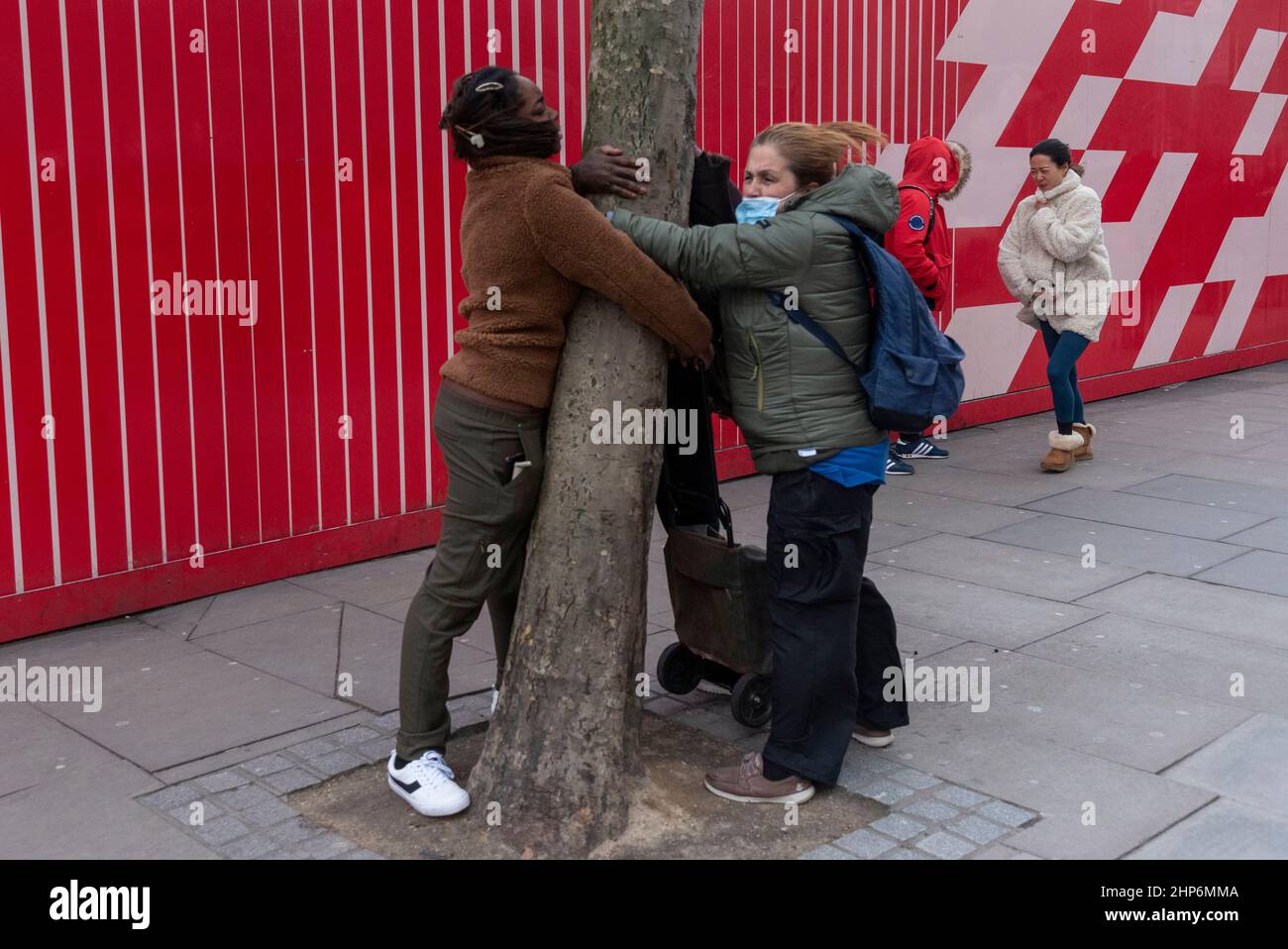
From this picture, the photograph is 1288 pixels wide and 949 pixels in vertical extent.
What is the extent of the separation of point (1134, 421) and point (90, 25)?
763 cm

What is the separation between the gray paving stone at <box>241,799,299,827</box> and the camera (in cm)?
397

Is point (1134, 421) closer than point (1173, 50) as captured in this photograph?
Yes

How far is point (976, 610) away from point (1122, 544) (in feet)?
4.74

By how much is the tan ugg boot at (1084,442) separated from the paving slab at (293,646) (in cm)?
490

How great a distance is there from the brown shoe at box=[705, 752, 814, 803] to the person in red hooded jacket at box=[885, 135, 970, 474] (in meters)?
4.12

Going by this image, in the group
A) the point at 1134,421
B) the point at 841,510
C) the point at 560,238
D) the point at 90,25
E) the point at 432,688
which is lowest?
the point at 1134,421

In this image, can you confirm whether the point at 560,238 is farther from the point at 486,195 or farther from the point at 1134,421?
the point at 1134,421

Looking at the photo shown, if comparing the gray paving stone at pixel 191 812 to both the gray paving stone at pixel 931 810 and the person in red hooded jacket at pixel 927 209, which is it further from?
the person in red hooded jacket at pixel 927 209

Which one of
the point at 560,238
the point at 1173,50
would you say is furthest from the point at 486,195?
the point at 1173,50

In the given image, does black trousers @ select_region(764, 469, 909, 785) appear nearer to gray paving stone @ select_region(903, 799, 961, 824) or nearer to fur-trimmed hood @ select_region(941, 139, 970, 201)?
gray paving stone @ select_region(903, 799, 961, 824)

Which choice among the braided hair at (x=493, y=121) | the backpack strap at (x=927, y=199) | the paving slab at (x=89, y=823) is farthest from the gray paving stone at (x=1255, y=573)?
the paving slab at (x=89, y=823)

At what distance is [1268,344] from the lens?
1373 cm

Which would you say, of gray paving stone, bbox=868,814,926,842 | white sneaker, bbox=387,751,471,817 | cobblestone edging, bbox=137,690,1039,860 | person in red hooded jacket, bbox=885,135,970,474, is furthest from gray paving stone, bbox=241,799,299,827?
person in red hooded jacket, bbox=885,135,970,474

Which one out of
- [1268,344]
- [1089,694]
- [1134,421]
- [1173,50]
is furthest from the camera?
[1268,344]
